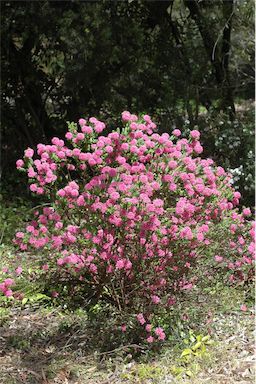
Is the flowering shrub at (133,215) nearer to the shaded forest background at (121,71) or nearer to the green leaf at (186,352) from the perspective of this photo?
the green leaf at (186,352)

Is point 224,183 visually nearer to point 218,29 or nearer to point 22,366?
point 22,366

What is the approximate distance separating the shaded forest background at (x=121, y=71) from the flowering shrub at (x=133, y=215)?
239 centimetres

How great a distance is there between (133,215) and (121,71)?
3719 millimetres

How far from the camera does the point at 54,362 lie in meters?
3.07

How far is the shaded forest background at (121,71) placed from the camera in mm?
5645

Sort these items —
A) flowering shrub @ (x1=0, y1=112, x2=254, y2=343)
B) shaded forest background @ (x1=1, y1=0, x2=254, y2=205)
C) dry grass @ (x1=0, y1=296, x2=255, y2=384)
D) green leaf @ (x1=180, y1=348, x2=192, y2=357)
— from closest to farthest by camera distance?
flowering shrub @ (x1=0, y1=112, x2=254, y2=343), dry grass @ (x1=0, y1=296, x2=255, y2=384), green leaf @ (x1=180, y1=348, x2=192, y2=357), shaded forest background @ (x1=1, y1=0, x2=254, y2=205)

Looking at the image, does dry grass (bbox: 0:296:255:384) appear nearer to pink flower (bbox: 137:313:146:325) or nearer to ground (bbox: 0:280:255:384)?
ground (bbox: 0:280:255:384)

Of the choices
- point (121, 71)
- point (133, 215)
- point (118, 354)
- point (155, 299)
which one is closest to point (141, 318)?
point (155, 299)

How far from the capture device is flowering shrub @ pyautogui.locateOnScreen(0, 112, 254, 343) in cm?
286

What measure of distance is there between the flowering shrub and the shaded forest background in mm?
2393

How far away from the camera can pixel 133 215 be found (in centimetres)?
275

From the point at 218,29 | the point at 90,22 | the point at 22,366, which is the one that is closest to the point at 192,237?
the point at 22,366

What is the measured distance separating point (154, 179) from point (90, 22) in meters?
2.93

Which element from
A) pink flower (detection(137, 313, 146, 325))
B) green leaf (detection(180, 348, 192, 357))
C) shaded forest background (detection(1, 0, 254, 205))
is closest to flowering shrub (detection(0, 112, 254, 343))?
pink flower (detection(137, 313, 146, 325))
